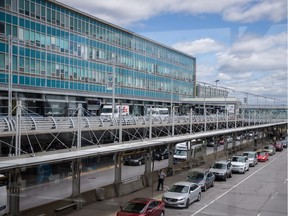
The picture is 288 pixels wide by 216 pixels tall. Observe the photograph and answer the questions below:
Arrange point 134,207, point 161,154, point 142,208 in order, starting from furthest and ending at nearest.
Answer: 1. point 161,154
2. point 134,207
3. point 142,208

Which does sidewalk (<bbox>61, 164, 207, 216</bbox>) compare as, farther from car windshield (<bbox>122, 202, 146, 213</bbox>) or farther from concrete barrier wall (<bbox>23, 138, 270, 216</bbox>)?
car windshield (<bbox>122, 202, 146, 213</bbox>)

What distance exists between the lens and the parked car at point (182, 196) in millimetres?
8102

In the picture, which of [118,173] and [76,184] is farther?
[118,173]

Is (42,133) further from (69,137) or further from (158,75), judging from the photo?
(158,75)

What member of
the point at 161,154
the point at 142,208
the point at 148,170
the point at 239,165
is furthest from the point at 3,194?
the point at 161,154

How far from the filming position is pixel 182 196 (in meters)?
8.22

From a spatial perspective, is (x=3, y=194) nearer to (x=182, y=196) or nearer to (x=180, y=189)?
(x=182, y=196)

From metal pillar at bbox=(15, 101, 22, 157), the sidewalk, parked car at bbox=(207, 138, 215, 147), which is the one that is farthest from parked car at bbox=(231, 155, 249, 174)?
metal pillar at bbox=(15, 101, 22, 157)

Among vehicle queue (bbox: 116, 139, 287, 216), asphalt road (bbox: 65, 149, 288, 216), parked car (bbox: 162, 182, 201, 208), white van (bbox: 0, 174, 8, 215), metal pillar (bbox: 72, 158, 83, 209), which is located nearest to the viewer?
white van (bbox: 0, 174, 8, 215)

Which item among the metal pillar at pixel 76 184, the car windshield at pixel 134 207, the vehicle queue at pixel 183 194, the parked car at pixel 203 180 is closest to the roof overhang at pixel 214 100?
the vehicle queue at pixel 183 194

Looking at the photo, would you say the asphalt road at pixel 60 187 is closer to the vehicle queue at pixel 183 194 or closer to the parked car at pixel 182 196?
the vehicle queue at pixel 183 194

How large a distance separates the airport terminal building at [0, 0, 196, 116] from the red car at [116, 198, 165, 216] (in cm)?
347

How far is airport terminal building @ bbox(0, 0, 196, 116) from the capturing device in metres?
9.56

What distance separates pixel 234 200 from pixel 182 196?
3.96ft
